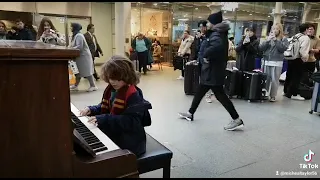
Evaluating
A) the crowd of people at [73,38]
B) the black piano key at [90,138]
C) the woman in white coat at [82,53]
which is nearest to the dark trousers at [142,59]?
the crowd of people at [73,38]

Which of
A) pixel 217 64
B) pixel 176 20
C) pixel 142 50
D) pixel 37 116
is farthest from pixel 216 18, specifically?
pixel 176 20

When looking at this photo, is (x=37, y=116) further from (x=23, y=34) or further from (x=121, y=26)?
(x=121, y=26)

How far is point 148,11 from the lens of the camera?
12227mm

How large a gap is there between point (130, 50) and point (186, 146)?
6.39 metres

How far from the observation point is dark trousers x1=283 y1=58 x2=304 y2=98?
5.09 m

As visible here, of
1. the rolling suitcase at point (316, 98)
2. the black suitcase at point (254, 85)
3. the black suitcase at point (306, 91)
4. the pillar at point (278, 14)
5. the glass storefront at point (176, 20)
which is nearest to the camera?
the rolling suitcase at point (316, 98)

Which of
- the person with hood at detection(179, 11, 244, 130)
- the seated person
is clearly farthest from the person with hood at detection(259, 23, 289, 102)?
the seated person

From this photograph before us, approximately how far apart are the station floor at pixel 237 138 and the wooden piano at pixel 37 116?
1.35m

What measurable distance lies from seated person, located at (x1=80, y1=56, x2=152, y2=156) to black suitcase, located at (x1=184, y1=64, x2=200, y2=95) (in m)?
3.80

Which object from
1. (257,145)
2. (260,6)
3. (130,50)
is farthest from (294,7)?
(257,145)

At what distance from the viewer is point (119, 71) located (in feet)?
4.85

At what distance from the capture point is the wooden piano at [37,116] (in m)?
0.82

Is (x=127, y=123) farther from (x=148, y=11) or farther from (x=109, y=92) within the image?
(x=148, y=11)

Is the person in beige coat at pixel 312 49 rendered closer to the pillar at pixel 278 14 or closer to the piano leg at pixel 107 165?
the piano leg at pixel 107 165
